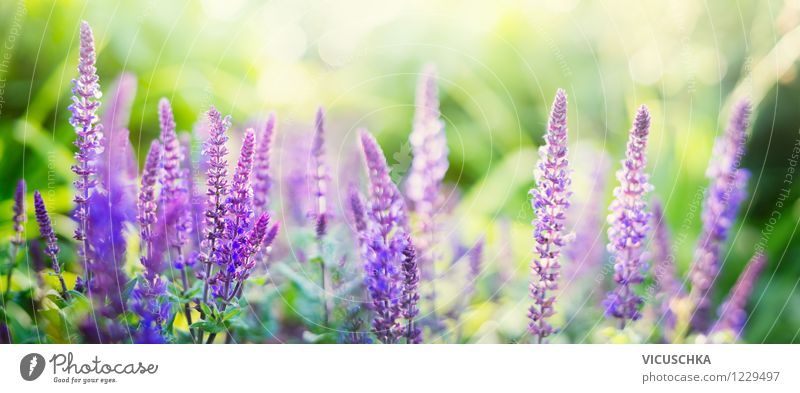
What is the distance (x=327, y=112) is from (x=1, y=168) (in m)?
1.00

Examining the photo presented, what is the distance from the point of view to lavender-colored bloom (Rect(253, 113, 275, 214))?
1447 mm

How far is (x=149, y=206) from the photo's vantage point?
1395 mm

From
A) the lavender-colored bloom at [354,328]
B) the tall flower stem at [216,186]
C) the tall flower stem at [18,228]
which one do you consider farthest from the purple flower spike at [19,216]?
the lavender-colored bloom at [354,328]

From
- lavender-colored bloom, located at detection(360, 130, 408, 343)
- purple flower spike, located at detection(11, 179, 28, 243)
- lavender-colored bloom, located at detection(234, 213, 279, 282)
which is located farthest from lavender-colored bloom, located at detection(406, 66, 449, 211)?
purple flower spike, located at detection(11, 179, 28, 243)

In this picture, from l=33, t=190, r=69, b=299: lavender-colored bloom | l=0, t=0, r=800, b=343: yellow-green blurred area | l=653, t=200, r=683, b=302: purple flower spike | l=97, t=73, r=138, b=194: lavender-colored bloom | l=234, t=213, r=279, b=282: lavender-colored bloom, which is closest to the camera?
l=234, t=213, r=279, b=282: lavender-colored bloom

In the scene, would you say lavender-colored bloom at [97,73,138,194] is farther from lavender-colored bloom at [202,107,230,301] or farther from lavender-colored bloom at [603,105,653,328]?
lavender-colored bloom at [603,105,653,328]

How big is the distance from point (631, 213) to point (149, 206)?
3.40 ft

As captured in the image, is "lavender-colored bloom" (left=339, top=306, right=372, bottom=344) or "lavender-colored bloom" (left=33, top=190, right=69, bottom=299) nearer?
"lavender-colored bloom" (left=33, top=190, right=69, bottom=299)

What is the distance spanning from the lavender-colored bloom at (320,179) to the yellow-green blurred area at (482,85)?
263mm

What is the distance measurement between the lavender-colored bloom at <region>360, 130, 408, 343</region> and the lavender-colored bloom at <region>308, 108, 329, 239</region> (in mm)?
150

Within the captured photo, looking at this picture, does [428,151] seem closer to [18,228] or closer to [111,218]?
[111,218]

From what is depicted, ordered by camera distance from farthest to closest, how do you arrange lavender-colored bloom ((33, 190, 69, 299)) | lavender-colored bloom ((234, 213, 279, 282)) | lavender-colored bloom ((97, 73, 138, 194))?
lavender-colored bloom ((97, 73, 138, 194)), lavender-colored bloom ((33, 190, 69, 299)), lavender-colored bloom ((234, 213, 279, 282))
